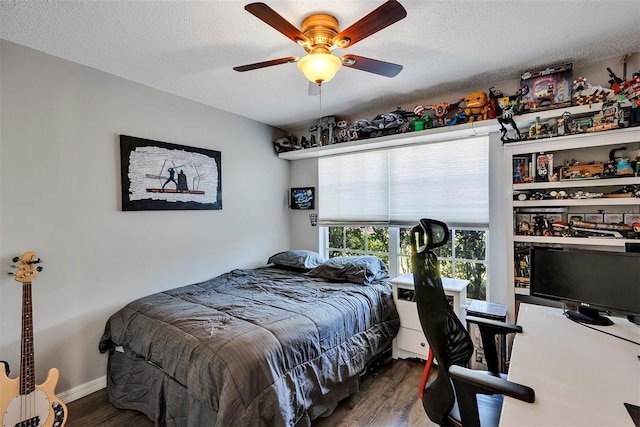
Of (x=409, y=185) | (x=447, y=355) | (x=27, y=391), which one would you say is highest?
(x=409, y=185)

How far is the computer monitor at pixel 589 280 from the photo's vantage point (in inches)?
61.6

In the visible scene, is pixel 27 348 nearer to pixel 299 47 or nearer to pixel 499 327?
pixel 299 47

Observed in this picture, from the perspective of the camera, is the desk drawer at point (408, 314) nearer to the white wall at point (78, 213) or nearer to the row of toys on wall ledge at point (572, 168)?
the row of toys on wall ledge at point (572, 168)

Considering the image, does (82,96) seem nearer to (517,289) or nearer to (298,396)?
(298,396)

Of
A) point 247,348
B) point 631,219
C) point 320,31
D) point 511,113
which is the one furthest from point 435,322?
point 511,113

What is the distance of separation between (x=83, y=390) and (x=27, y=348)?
2.28 ft

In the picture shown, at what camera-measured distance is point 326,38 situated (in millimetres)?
1733

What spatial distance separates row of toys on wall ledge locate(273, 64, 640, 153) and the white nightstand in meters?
1.31

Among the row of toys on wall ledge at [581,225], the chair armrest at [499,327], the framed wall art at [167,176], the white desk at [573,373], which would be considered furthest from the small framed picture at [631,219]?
the framed wall art at [167,176]

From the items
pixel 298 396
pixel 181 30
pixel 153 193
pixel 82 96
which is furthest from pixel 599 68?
pixel 82 96

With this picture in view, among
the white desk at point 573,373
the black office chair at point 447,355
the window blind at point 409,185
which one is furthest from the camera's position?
the window blind at point 409,185

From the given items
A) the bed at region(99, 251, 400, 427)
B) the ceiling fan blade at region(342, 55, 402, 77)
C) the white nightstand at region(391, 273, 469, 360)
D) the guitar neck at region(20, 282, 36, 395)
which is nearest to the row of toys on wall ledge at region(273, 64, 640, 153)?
the ceiling fan blade at region(342, 55, 402, 77)

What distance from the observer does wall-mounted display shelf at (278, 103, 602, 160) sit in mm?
2271

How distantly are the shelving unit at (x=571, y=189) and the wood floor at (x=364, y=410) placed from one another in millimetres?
1066
